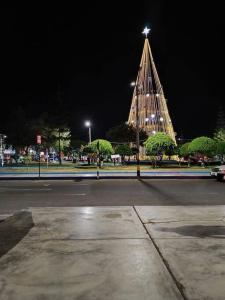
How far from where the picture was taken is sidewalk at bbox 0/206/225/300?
13.6ft

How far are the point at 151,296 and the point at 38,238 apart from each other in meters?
3.33

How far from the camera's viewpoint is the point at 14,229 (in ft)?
24.6

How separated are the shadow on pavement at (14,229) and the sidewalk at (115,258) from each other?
0.9 inches

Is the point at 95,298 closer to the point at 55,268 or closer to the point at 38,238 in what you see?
the point at 55,268

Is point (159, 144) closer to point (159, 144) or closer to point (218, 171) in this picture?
point (159, 144)

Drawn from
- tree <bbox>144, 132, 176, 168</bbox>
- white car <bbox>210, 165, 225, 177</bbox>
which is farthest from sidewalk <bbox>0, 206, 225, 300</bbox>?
tree <bbox>144, 132, 176, 168</bbox>

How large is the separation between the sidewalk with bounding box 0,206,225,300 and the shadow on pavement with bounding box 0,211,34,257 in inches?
0.9

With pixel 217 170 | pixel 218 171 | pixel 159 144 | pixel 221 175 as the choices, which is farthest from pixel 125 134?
pixel 221 175

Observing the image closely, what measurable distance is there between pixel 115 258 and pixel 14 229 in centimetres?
309

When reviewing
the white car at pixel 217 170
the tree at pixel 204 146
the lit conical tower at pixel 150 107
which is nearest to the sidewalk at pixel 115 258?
the white car at pixel 217 170

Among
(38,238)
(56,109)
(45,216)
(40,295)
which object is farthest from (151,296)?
(56,109)

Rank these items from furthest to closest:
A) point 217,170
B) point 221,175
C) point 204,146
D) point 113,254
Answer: point 204,146 → point 217,170 → point 221,175 → point 113,254

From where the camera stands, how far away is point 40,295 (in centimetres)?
401

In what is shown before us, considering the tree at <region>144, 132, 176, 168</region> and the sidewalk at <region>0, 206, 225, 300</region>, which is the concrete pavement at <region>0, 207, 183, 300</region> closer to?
the sidewalk at <region>0, 206, 225, 300</region>
